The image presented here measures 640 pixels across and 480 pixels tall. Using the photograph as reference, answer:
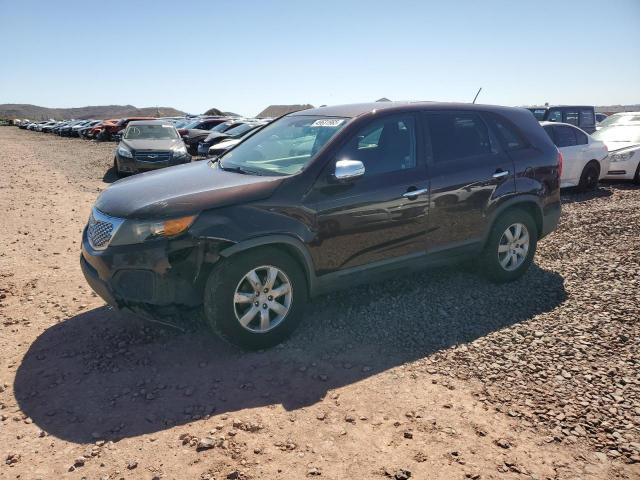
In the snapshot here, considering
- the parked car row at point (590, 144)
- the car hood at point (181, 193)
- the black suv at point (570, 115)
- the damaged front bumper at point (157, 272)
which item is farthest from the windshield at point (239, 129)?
the damaged front bumper at point (157, 272)

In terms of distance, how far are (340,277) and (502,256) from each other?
1984mm

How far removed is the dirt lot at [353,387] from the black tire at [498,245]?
135 millimetres

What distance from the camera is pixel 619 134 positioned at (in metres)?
12.4

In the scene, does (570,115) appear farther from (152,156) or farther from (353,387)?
(353,387)

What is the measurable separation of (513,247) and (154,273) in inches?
140

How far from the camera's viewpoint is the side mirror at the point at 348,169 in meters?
3.93

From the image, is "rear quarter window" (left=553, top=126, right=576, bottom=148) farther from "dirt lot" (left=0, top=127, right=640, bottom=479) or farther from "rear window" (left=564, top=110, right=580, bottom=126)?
"dirt lot" (left=0, top=127, right=640, bottom=479)

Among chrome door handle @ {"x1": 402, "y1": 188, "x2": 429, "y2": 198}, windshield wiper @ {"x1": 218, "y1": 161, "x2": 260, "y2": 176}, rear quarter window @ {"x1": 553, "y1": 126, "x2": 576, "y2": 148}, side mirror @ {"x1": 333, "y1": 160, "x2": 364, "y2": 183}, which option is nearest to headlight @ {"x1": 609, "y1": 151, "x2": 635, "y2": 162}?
rear quarter window @ {"x1": 553, "y1": 126, "x2": 576, "y2": 148}

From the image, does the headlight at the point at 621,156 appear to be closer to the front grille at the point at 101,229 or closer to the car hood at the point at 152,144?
the car hood at the point at 152,144

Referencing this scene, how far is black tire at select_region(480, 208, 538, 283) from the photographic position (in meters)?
5.05

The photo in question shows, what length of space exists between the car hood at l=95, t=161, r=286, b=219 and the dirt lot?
1048 mm

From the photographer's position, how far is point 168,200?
3652 millimetres

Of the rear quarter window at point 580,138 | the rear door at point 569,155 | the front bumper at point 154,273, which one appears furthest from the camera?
the rear quarter window at point 580,138

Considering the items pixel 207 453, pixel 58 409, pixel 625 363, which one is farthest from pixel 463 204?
pixel 58 409
